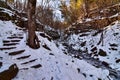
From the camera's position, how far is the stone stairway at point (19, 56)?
1051 centimetres

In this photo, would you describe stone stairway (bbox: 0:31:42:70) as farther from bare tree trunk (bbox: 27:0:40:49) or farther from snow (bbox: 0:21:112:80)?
bare tree trunk (bbox: 27:0:40:49)

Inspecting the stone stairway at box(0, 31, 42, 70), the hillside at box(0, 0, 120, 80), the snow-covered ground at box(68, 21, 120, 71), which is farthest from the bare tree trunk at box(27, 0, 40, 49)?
the snow-covered ground at box(68, 21, 120, 71)

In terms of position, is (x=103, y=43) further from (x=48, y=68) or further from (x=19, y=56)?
(x=19, y=56)

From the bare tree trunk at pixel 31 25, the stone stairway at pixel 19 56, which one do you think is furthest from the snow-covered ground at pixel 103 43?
the stone stairway at pixel 19 56

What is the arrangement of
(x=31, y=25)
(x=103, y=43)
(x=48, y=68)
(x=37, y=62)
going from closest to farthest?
(x=48, y=68), (x=37, y=62), (x=31, y=25), (x=103, y=43)

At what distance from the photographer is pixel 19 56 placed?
36.9 ft

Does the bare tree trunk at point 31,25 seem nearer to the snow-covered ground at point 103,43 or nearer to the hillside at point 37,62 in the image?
the hillside at point 37,62

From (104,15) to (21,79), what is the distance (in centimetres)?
2391

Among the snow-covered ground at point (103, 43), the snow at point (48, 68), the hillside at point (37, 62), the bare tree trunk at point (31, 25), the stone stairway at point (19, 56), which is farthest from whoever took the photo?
the snow-covered ground at point (103, 43)

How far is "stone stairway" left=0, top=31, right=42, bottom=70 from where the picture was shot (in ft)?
34.5

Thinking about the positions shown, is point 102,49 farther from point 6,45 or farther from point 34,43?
point 6,45

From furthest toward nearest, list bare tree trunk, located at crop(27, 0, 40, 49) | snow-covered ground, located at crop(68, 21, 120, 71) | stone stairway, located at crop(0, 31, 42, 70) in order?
snow-covered ground, located at crop(68, 21, 120, 71)
bare tree trunk, located at crop(27, 0, 40, 49)
stone stairway, located at crop(0, 31, 42, 70)

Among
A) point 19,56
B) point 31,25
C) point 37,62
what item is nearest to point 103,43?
point 31,25

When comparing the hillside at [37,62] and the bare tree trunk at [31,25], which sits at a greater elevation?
the bare tree trunk at [31,25]
